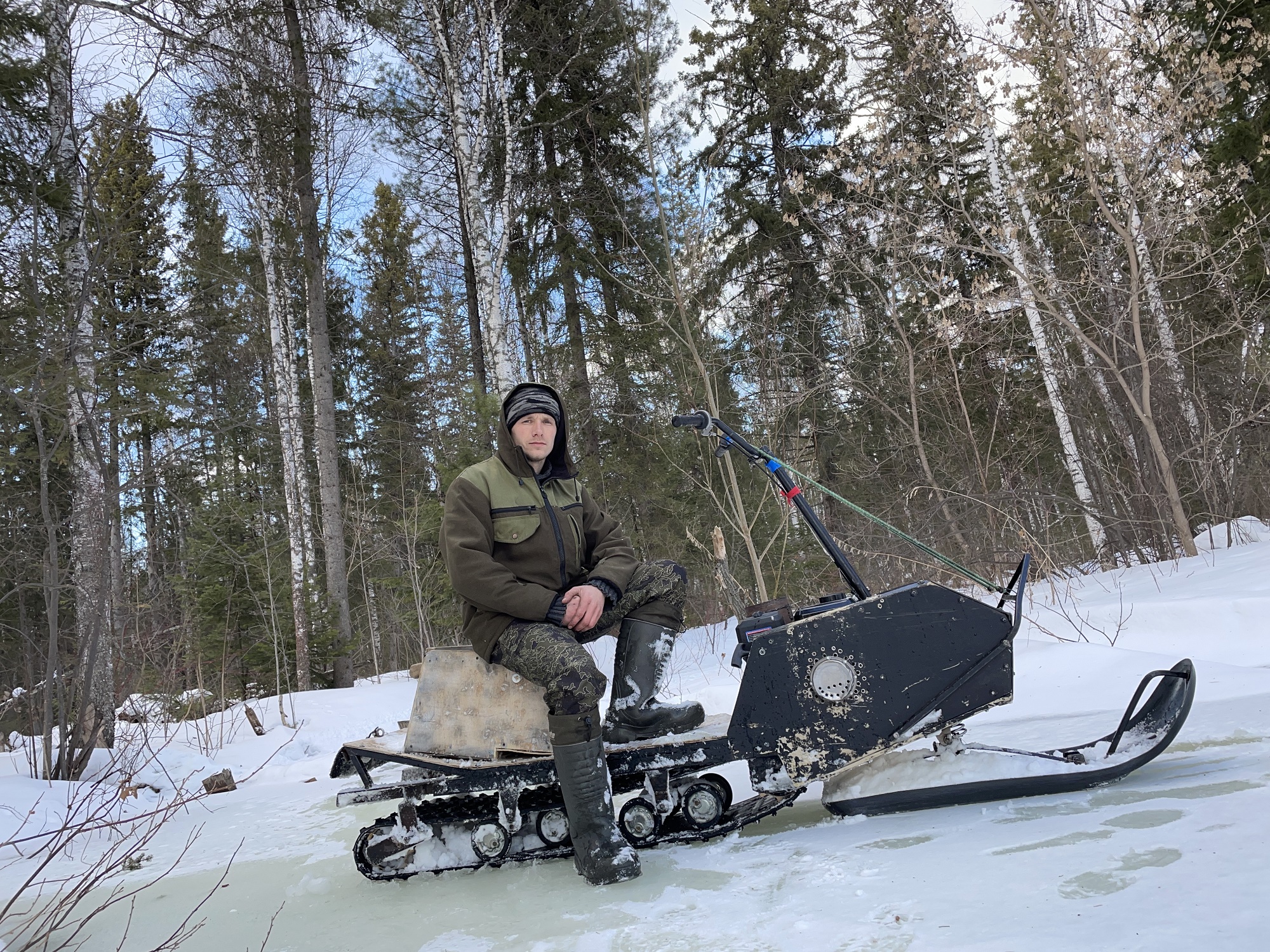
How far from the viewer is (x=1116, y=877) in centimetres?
179

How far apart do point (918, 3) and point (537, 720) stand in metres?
12.0

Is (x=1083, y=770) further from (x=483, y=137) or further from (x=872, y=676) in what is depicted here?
(x=483, y=137)

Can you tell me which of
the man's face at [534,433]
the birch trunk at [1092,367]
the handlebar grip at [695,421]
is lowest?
the handlebar grip at [695,421]

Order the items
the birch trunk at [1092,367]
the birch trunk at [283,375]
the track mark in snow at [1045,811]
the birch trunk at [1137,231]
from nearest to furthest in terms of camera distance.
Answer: the track mark in snow at [1045,811]
the birch trunk at [1137,231]
the birch trunk at [1092,367]
the birch trunk at [283,375]

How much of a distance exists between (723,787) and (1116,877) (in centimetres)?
131

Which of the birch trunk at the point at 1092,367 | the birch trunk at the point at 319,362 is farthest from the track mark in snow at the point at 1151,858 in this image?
the birch trunk at the point at 319,362

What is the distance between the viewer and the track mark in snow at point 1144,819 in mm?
2076

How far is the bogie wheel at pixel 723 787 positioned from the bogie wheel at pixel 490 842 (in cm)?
73

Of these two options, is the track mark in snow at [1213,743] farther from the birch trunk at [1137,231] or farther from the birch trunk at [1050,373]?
the birch trunk at [1050,373]

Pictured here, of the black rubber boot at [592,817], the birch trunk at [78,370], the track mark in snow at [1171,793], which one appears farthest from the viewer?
the birch trunk at [78,370]

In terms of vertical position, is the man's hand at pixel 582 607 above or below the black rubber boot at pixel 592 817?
above

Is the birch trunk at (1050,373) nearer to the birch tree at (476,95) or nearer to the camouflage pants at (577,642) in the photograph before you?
the birch tree at (476,95)

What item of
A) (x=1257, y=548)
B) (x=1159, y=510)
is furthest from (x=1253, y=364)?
(x=1257, y=548)

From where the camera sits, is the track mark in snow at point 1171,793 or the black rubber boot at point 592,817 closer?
the track mark in snow at point 1171,793
